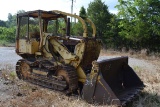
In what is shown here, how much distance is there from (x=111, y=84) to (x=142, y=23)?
16546 mm

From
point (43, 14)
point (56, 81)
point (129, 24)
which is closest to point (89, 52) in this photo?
point (56, 81)

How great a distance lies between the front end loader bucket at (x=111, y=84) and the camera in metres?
5.47

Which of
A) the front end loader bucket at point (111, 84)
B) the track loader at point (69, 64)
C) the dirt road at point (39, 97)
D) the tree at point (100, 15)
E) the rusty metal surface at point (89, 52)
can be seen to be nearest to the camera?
the front end loader bucket at point (111, 84)

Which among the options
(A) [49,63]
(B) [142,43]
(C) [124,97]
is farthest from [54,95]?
(B) [142,43]

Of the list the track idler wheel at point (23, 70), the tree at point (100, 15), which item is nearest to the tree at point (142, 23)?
the tree at point (100, 15)

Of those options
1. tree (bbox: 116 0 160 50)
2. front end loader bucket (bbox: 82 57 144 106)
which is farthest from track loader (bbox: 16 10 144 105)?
tree (bbox: 116 0 160 50)

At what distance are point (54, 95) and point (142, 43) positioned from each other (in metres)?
18.1

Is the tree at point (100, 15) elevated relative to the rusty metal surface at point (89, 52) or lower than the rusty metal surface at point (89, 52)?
elevated

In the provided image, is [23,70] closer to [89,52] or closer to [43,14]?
[43,14]

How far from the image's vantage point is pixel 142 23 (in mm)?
21938

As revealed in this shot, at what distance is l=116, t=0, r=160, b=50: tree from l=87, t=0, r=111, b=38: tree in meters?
3.05

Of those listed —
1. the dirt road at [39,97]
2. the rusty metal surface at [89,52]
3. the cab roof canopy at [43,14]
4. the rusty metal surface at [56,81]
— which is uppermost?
the cab roof canopy at [43,14]

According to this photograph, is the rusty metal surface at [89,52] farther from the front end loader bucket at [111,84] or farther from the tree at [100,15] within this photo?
the tree at [100,15]

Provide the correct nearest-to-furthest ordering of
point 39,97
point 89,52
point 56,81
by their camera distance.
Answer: point 39,97 < point 56,81 < point 89,52
